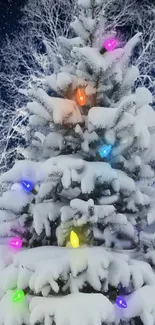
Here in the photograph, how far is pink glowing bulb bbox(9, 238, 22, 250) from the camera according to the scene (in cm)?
465

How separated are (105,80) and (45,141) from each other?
80cm

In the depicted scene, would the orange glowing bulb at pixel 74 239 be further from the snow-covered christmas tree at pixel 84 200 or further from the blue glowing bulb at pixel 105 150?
the blue glowing bulb at pixel 105 150

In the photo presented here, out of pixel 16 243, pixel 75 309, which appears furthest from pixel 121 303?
pixel 16 243

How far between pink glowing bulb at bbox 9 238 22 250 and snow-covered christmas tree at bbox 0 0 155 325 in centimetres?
1

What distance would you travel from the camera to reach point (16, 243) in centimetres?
465

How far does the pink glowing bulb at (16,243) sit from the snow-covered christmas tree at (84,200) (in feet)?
0.04

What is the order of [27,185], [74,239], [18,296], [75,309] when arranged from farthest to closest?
[27,185]
[74,239]
[18,296]
[75,309]

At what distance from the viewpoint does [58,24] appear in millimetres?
14633

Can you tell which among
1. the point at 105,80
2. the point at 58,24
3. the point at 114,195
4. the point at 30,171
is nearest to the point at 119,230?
the point at 114,195

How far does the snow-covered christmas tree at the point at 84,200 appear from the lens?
4.06 m

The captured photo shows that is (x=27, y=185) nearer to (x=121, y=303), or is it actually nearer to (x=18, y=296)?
(x=18, y=296)

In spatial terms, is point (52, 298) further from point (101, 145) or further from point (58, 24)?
point (58, 24)

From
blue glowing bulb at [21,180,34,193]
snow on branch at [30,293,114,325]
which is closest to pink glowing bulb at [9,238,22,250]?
blue glowing bulb at [21,180,34,193]

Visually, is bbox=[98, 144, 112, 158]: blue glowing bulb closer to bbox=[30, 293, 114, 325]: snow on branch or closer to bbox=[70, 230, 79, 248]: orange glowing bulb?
bbox=[70, 230, 79, 248]: orange glowing bulb
